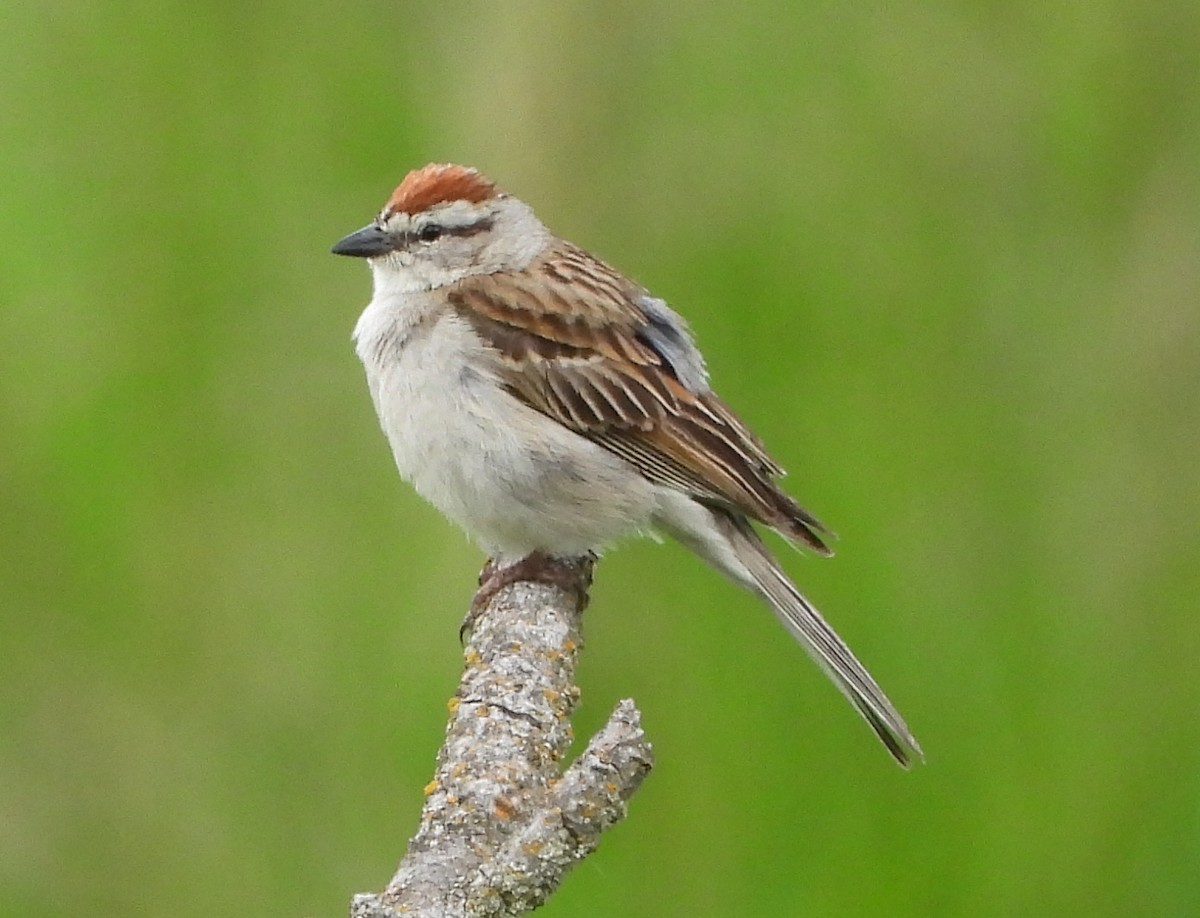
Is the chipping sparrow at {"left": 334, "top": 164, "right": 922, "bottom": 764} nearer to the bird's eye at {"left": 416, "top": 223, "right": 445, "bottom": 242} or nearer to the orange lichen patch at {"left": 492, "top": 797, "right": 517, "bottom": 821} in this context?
the bird's eye at {"left": 416, "top": 223, "right": 445, "bottom": 242}

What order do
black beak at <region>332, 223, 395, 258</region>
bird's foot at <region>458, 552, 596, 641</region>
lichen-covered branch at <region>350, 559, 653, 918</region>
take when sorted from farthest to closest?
black beak at <region>332, 223, 395, 258</region>
bird's foot at <region>458, 552, 596, 641</region>
lichen-covered branch at <region>350, 559, 653, 918</region>

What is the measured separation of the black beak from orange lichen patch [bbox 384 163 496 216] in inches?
2.0

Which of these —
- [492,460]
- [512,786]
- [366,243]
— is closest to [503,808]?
[512,786]

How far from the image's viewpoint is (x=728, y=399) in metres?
2.91

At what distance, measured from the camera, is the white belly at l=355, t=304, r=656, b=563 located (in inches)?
115

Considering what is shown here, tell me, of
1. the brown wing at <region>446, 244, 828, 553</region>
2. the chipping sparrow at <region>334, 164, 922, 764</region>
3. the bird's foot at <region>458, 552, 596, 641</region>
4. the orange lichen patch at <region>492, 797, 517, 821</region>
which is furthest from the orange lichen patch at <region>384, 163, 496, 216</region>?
the orange lichen patch at <region>492, 797, 517, 821</region>

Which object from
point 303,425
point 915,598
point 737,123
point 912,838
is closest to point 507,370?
point 303,425

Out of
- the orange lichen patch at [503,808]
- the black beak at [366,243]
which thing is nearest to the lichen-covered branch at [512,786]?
the orange lichen patch at [503,808]

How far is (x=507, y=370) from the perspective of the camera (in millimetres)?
3029

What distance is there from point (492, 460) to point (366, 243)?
0.50 metres

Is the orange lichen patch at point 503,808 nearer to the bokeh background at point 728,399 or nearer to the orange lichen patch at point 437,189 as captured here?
the bokeh background at point 728,399

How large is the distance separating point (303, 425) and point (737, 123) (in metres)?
0.92

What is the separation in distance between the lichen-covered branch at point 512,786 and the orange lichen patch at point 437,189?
88cm

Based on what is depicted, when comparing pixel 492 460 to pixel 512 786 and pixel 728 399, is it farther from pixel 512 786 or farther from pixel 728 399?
pixel 512 786
